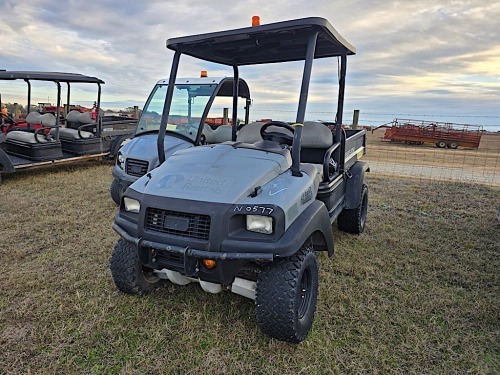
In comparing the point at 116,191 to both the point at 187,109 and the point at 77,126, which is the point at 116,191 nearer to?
the point at 187,109

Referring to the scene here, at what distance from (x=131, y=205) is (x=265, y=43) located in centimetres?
175

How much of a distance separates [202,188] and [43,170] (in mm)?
6602

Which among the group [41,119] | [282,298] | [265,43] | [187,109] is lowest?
[282,298]

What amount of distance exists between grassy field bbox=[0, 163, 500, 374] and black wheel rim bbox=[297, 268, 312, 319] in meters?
0.19

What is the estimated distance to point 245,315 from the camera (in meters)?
2.56

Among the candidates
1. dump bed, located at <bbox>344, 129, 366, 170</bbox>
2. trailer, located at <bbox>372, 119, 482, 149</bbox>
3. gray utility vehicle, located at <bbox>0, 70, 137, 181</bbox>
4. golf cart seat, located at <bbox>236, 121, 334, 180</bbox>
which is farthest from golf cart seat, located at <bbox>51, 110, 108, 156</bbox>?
trailer, located at <bbox>372, 119, 482, 149</bbox>

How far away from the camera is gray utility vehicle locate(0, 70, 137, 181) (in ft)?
21.3

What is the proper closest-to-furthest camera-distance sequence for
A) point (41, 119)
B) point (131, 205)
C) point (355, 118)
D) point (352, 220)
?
point (131, 205), point (352, 220), point (41, 119), point (355, 118)

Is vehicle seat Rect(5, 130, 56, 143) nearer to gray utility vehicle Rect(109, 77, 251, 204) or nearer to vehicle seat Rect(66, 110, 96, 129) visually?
vehicle seat Rect(66, 110, 96, 129)

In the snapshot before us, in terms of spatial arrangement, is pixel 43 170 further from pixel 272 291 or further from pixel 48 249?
pixel 272 291

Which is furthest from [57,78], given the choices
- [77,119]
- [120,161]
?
[120,161]

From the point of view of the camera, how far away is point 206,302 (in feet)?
8.87

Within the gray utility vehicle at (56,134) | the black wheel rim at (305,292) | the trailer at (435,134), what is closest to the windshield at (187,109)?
the gray utility vehicle at (56,134)

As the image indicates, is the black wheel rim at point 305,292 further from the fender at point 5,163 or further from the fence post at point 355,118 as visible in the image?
the fence post at point 355,118
